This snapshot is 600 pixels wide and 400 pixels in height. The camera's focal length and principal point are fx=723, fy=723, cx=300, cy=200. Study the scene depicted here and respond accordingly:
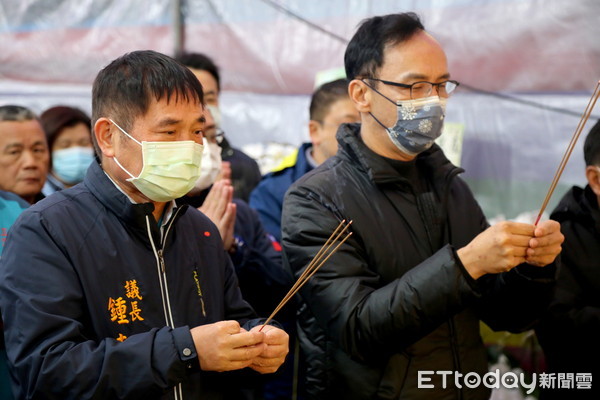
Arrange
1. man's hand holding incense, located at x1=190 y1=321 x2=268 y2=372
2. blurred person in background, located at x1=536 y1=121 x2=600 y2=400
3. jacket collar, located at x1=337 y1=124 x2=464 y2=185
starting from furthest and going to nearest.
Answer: blurred person in background, located at x1=536 y1=121 x2=600 y2=400
jacket collar, located at x1=337 y1=124 x2=464 y2=185
man's hand holding incense, located at x1=190 y1=321 x2=268 y2=372

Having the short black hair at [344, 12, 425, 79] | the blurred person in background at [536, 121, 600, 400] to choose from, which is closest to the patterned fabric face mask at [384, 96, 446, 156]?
the short black hair at [344, 12, 425, 79]

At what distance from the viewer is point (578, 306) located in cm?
329

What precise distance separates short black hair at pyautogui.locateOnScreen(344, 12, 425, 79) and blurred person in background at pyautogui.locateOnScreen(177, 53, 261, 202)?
142 centimetres

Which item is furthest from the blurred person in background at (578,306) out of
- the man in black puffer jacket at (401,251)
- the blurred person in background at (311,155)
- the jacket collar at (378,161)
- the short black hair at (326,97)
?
the short black hair at (326,97)

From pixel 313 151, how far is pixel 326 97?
35cm

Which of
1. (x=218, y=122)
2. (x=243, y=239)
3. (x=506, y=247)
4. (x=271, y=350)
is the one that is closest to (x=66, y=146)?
(x=218, y=122)

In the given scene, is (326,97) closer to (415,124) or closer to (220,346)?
(415,124)

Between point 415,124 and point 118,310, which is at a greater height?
point 415,124

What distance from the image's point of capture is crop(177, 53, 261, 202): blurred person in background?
4.39m

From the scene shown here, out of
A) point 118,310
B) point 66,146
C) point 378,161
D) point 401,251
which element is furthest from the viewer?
point 66,146

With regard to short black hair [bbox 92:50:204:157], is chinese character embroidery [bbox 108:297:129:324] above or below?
below

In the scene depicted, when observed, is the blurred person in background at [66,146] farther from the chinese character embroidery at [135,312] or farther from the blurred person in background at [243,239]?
the chinese character embroidery at [135,312]

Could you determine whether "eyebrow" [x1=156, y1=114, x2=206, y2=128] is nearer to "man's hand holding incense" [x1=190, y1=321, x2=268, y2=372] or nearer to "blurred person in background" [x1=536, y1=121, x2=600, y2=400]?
"man's hand holding incense" [x1=190, y1=321, x2=268, y2=372]

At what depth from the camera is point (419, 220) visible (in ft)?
9.16
